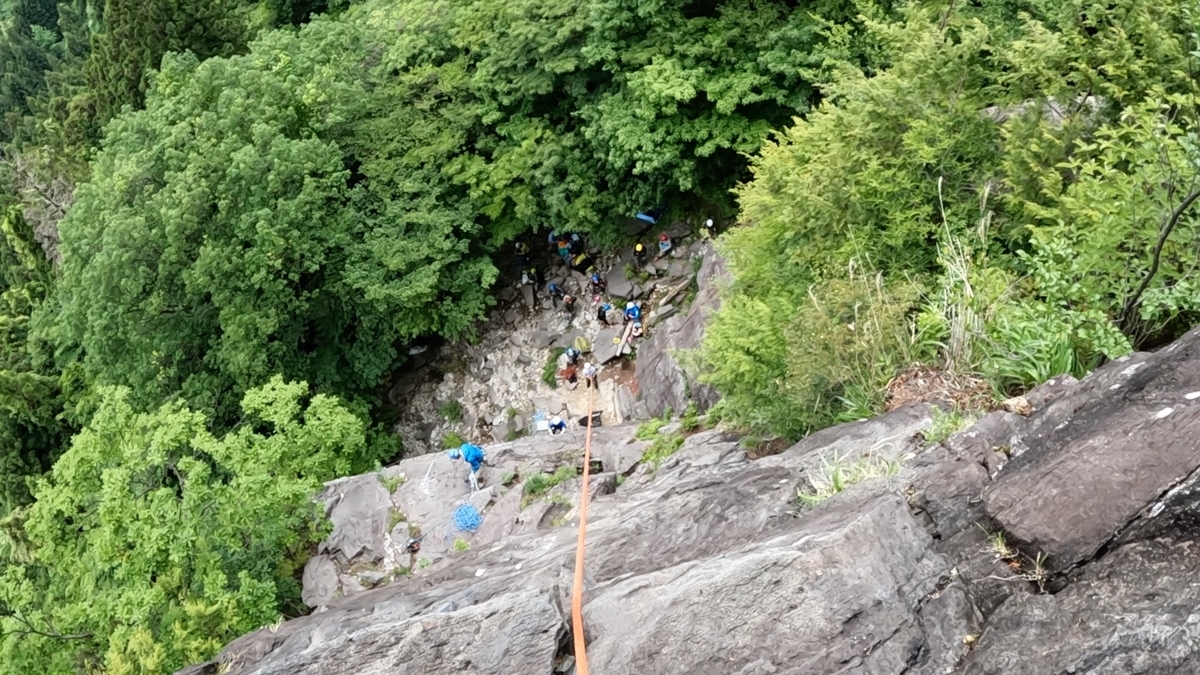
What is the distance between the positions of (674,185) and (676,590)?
40.4 feet

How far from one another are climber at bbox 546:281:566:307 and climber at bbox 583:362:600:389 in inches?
84.0

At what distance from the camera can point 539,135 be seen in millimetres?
16406

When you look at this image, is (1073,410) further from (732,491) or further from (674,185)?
(674,185)

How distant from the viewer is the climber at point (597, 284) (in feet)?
58.1

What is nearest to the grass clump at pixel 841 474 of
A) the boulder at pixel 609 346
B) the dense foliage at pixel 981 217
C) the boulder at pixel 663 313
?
the dense foliage at pixel 981 217

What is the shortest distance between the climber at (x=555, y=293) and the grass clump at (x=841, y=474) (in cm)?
Answer: 1261

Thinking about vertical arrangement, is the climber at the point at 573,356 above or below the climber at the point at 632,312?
below

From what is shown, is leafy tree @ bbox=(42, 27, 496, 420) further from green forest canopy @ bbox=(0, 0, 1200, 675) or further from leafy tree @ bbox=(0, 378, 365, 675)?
leafy tree @ bbox=(0, 378, 365, 675)

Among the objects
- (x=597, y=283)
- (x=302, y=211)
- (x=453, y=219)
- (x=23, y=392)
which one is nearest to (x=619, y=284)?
(x=597, y=283)

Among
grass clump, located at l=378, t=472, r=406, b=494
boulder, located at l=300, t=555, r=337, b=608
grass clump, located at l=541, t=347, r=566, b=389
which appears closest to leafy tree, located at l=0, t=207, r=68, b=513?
boulder, located at l=300, t=555, r=337, b=608

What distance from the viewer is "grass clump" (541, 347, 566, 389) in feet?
57.0

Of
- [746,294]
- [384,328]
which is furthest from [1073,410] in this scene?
[384,328]

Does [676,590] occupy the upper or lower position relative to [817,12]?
lower

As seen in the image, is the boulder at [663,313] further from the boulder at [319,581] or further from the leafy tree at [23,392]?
the leafy tree at [23,392]
